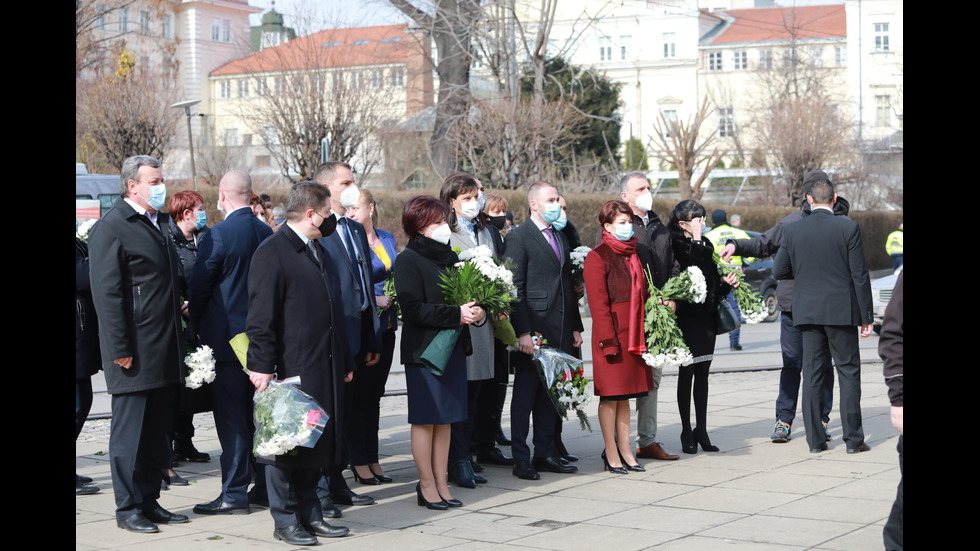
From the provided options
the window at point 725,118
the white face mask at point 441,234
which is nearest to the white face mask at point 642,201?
the white face mask at point 441,234

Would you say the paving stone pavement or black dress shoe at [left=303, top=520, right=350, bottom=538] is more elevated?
black dress shoe at [left=303, top=520, right=350, bottom=538]

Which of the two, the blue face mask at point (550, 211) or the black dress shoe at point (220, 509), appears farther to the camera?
the blue face mask at point (550, 211)

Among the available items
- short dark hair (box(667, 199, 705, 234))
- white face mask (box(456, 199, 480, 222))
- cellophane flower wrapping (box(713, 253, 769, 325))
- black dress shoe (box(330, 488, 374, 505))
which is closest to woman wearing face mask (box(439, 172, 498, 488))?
white face mask (box(456, 199, 480, 222))

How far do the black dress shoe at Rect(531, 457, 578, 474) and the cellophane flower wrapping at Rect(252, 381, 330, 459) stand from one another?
8.21ft

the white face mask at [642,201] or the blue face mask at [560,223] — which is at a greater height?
the white face mask at [642,201]

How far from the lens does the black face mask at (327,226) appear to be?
21.9ft

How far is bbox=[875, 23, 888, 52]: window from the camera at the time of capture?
79.2 meters

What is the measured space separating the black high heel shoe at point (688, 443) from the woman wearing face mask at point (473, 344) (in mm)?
1845

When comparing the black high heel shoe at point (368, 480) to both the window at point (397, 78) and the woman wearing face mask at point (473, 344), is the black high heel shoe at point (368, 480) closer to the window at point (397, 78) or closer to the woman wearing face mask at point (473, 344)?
the woman wearing face mask at point (473, 344)

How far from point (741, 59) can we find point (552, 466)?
84.1 m

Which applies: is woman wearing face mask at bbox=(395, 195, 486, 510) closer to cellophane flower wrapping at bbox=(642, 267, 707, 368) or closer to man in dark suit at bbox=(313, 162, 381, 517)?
man in dark suit at bbox=(313, 162, 381, 517)

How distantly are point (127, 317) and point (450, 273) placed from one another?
199 centimetres

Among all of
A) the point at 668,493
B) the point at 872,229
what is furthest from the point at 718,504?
the point at 872,229
